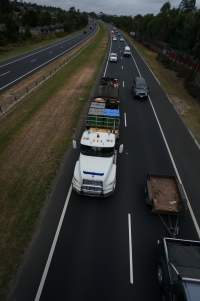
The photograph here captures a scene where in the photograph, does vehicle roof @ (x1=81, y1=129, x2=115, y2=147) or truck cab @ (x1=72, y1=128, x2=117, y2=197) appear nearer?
truck cab @ (x1=72, y1=128, x2=117, y2=197)

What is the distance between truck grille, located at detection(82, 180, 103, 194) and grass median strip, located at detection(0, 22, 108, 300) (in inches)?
105

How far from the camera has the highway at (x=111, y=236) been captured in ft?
37.5

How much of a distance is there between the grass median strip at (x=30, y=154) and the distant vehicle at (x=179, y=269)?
6243 millimetres

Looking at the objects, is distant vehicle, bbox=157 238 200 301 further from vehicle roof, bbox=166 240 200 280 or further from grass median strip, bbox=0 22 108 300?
grass median strip, bbox=0 22 108 300

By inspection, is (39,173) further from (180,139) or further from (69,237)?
(180,139)

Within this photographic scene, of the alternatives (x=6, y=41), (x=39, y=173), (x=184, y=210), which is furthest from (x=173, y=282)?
(x=6, y=41)

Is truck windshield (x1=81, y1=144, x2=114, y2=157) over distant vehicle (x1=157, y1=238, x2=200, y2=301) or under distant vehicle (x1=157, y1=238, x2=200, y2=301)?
over

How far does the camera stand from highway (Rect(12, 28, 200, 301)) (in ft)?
37.5

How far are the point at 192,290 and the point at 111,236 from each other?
5.41 metres

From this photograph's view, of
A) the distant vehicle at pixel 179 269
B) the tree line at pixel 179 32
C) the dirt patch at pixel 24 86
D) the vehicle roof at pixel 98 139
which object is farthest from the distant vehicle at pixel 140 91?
the distant vehicle at pixel 179 269

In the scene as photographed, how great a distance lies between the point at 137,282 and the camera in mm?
11781

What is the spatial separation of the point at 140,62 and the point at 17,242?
5571 cm

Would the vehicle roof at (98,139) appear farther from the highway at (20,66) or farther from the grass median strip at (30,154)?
the highway at (20,66)

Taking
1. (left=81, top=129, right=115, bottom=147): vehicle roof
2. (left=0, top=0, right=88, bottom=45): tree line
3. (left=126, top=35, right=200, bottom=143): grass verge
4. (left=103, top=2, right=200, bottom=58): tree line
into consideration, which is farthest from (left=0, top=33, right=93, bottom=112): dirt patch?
(left=0, top=0, right=88, bottom=45): tree line
